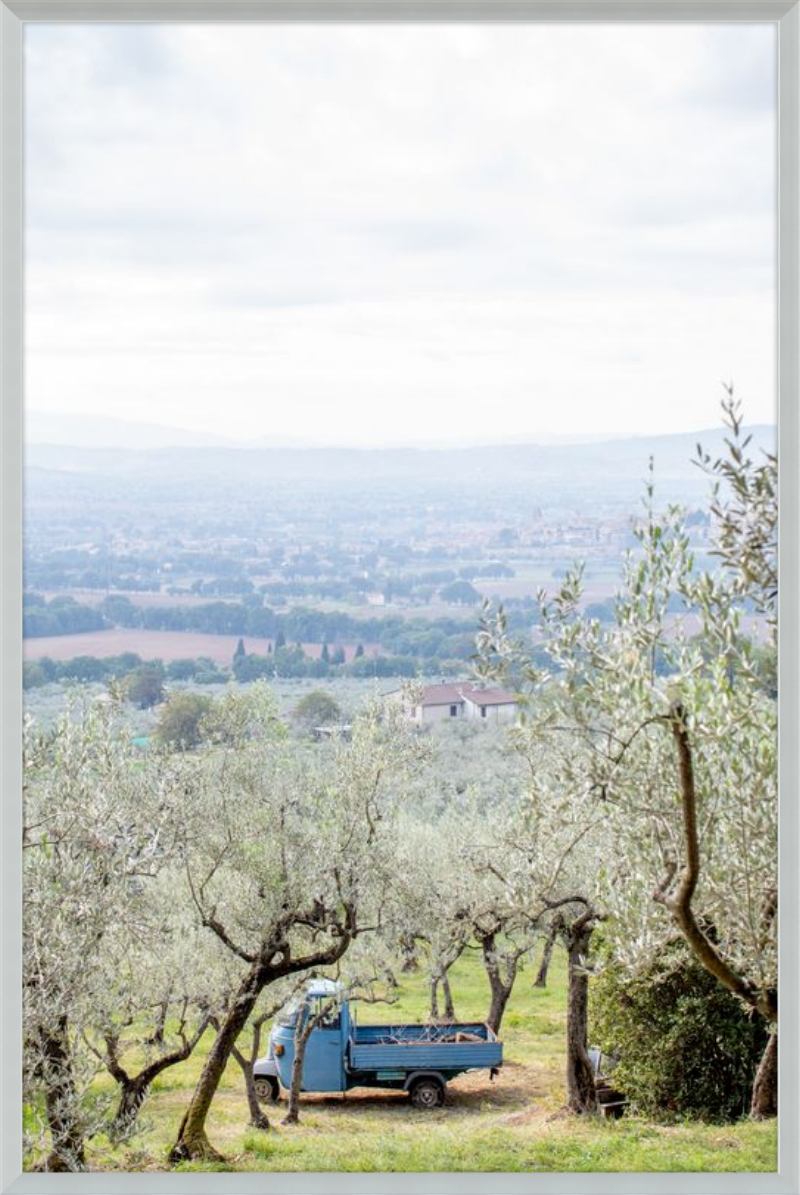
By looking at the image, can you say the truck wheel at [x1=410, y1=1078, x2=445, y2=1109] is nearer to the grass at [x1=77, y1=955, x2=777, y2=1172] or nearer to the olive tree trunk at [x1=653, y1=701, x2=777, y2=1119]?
the grass at [x1=77, y1=955, x2=777, y2=1172]

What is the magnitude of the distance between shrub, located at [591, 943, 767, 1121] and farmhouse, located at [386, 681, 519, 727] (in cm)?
127

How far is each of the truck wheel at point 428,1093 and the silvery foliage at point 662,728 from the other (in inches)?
92.0

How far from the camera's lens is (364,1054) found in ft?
18.1

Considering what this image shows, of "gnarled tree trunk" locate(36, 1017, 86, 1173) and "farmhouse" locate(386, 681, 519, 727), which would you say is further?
"farmhouse" locate(386, 681, 519, 727)

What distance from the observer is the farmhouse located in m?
4.13

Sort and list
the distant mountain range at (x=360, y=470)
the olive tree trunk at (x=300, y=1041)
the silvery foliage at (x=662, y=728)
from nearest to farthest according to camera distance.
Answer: the silvery foliage at (x=662, y=728)
the distant mountain range at (x=360, y=470)
the olive tree trunk at (x=300, y=1041)

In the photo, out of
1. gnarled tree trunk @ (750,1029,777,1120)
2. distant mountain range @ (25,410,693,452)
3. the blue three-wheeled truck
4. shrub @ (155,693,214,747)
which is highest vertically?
distant mountain range @ (25,410,693,452)

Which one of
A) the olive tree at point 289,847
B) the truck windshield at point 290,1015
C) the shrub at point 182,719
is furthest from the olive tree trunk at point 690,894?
the truck windshield at point 290,1015

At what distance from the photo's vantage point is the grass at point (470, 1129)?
398cm

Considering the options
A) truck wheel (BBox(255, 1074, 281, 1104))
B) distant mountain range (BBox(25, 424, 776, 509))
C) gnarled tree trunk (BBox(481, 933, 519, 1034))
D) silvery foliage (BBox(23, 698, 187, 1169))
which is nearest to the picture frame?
silvery foliage (BBox(23, 698, 187, 1169))

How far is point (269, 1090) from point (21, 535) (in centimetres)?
323

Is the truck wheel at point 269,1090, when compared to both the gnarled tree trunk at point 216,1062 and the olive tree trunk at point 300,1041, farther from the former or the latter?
the gnarled tree trunk at point 216,1062

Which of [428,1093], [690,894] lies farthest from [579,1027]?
[690,894]
